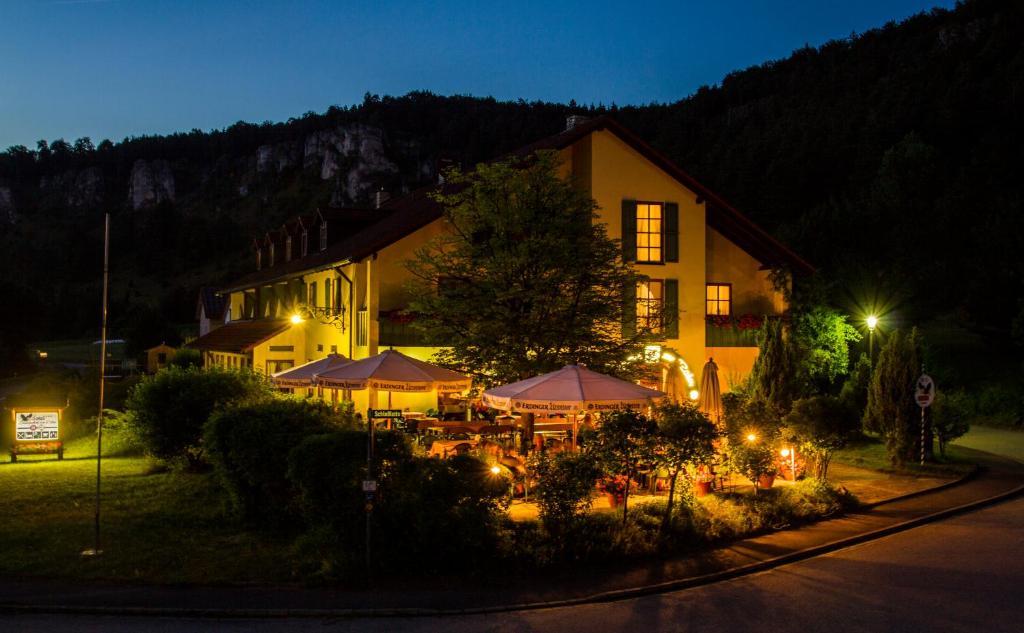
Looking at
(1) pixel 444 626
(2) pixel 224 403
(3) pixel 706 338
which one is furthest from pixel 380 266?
(1) pixel 444 626

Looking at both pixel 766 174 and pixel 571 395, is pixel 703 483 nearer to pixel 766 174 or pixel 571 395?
pixel 571 395

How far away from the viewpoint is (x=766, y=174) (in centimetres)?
7438

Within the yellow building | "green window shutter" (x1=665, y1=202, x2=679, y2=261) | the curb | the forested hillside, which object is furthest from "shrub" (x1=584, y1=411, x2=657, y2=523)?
the forested hillside

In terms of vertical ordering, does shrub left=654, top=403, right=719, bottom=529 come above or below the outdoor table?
above

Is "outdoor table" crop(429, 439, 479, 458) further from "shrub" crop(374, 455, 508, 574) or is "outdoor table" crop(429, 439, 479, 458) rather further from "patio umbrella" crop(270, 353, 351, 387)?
"shrub" crop(374, 455, 508, 574)

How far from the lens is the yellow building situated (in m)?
26.6

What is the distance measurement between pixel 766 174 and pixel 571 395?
63.8m

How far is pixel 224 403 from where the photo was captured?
19859mm

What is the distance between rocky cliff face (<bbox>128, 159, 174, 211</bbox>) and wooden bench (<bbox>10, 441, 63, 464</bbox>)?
182 m

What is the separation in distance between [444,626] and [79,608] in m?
4.37

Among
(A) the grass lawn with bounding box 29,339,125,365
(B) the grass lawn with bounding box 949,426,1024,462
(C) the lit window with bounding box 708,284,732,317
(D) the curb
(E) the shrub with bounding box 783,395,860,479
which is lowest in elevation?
(D) the curb

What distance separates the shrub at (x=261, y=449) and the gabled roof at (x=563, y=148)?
11088 millimetres

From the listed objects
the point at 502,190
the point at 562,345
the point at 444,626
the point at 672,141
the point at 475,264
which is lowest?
the point at 444,626

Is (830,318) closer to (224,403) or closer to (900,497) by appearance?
(900,497)
